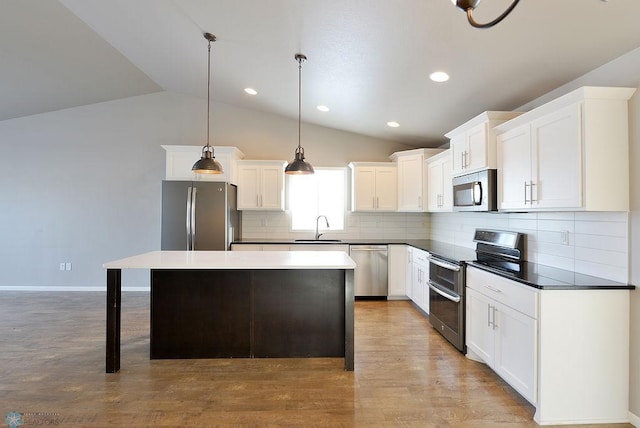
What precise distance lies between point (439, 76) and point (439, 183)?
65.5 inches

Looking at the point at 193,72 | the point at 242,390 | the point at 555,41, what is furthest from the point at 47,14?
the point at 555,41

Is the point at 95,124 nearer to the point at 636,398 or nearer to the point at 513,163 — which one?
the point at 513,163

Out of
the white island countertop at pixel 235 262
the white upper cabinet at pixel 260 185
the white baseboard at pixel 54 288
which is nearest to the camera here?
the white island countertop at pixel 235 262

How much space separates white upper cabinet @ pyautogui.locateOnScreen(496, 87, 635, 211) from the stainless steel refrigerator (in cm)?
367

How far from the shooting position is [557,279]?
7.14 feet

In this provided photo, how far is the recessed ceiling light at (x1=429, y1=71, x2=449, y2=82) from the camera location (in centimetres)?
284

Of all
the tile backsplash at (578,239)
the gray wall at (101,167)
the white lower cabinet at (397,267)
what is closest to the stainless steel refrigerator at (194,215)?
the gray wall at (101,167)

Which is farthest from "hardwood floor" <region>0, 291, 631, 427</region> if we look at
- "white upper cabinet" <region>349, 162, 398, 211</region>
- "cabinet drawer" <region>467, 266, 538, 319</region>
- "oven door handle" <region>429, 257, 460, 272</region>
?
"white upper cabinet" <region>349, 162, 398, 211</region>

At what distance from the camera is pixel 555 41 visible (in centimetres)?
208

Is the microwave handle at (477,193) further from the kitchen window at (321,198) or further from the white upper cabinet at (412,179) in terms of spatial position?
the kitchen window at (321,198)

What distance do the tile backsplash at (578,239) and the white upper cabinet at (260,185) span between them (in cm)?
301

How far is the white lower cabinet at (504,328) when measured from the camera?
2.08 meters

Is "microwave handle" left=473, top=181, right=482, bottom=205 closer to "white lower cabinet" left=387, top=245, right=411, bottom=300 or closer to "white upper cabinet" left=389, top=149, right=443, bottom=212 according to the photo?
"white upper cabinet" left=389, top=149, right=443, bottom=212

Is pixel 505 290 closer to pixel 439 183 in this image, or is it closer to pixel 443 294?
pixel 443 294
